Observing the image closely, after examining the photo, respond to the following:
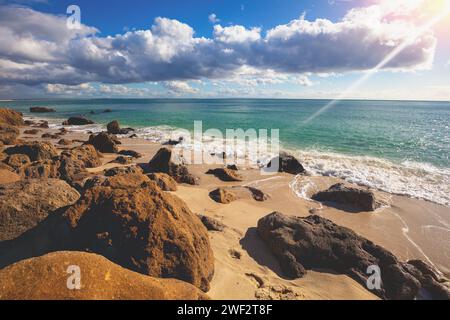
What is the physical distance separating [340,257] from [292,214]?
3.18 m

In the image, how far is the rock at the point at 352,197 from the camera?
948 cm

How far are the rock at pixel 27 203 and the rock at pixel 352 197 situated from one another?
28.4 feet

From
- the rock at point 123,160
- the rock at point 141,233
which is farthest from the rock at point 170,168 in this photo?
the rock at point 141,233

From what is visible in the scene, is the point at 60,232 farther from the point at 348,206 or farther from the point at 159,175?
the point at 348,206

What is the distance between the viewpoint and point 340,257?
578 cm

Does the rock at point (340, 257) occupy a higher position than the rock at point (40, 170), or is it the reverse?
the rock at point (40, 170)

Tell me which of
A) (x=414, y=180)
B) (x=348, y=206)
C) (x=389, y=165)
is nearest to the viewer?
(x=348, y=206)

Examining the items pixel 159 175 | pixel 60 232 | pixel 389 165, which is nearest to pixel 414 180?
pixel 389 165

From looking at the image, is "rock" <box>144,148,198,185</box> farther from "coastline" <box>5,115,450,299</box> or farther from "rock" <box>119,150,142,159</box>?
"rock" <box>119,150,142,159</box>

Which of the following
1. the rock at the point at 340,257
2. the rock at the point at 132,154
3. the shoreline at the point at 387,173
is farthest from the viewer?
the rock at the point at 132,154

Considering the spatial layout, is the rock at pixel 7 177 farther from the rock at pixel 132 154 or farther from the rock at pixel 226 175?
the rock at pixel 132 154

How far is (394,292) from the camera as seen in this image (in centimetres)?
529

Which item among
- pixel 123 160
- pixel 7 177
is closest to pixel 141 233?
pixel 7 177
